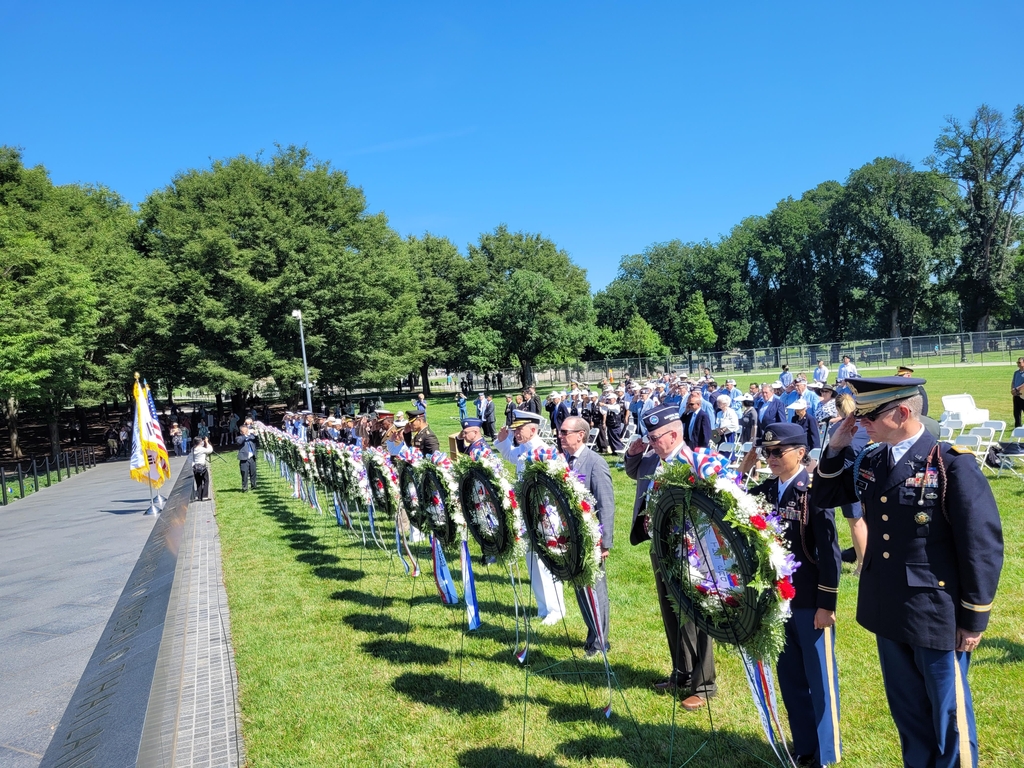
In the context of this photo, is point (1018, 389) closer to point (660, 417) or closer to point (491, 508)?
point (660, 417)

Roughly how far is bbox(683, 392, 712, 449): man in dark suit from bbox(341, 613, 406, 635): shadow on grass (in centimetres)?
701

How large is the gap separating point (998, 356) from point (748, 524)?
183ft

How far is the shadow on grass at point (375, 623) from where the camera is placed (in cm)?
822

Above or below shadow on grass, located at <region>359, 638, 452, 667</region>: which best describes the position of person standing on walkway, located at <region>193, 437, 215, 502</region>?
above

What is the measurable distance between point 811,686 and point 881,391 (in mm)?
2122

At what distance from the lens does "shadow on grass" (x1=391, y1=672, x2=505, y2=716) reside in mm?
6062

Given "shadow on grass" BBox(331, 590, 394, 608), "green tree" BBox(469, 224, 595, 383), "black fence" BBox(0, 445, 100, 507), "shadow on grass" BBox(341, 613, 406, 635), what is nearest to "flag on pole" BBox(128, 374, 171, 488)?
"black fence" BBox(0, 445, 100, 507)

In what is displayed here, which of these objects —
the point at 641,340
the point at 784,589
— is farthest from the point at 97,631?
the point at 641,340

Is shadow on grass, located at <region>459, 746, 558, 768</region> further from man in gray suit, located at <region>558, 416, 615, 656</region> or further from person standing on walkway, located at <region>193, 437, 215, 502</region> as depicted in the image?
person standing on walkway, located at <region>193, 437, 215, 502</region>

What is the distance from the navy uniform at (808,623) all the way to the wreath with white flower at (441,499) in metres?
3.70

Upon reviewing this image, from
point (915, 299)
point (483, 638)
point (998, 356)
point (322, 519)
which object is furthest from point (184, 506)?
point (915, 299)

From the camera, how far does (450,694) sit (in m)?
6.39

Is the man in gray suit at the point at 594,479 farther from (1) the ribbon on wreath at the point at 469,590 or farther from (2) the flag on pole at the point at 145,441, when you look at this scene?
(2) the flag on pole at the point at 145,441

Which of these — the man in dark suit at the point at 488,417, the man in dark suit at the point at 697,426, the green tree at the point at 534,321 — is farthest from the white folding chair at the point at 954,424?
the green tree at the point at 534,321
